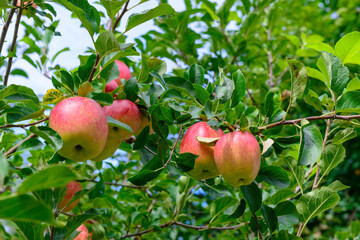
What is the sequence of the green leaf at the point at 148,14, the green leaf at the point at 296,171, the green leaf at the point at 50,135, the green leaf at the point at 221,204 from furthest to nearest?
the green leaf at the point at 221,204 < the green leaf at the point at 296,171 < the green leaf at the point at 148,14 < the green leaf at the point at 50,135

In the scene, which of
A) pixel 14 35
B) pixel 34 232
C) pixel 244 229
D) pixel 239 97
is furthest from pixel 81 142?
pixel 244 229

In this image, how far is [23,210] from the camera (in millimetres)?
460

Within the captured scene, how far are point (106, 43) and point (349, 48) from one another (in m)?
0.76

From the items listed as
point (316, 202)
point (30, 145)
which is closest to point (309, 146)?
point (316, 202)

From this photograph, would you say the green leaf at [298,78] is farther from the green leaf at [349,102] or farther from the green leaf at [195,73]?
the green leaf at [195,73]

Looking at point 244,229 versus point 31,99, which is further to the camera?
point 244,229

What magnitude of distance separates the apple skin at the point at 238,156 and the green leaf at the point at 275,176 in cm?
17

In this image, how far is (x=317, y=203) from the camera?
3.59 feet

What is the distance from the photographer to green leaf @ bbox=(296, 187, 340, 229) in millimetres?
1063

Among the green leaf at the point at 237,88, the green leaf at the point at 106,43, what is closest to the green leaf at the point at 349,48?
the green leaf at the point at 237,88

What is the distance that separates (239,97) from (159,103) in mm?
233

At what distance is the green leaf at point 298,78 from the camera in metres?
0.98

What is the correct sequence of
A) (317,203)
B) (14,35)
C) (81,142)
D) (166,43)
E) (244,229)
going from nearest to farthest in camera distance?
(81,142) → (317,203) → (14,35) → (244,229) → (166,43)

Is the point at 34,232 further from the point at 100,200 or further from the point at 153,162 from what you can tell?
the point at 100,200
